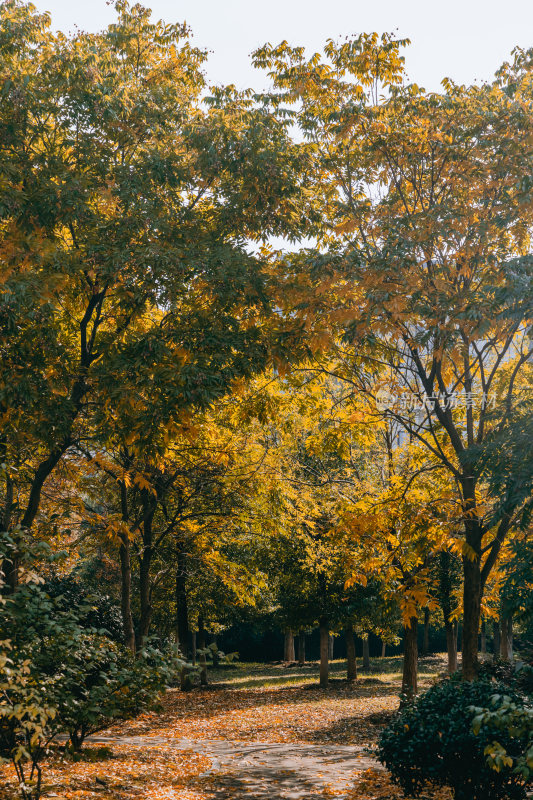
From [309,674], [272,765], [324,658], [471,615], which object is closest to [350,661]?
[324,658]

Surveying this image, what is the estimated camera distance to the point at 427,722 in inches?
236

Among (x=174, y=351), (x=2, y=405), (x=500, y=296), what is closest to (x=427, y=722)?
(x=500, y=296)

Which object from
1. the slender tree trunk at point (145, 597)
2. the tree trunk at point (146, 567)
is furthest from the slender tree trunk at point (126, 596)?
the slender tree trunk at point (145, 597)

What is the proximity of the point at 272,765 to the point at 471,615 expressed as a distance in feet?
12.1

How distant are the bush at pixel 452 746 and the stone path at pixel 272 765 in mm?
1558

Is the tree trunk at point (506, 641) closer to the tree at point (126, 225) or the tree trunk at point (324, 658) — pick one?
the tree trunk at point (324, 658)

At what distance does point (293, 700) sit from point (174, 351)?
47.2 ft

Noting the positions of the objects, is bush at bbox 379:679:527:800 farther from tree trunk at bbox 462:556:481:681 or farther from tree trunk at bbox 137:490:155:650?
tree trunk at bbox 137:490:155:650

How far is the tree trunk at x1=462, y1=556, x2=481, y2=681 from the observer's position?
849 cm

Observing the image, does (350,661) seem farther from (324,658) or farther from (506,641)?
(506,641)

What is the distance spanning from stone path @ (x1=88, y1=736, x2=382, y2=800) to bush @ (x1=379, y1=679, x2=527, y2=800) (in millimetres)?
1558

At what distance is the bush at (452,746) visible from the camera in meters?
5.57

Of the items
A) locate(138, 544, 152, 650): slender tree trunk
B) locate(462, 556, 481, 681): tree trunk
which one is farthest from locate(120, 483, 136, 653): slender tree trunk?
locate(462, 556, 481, 681): tree trunk

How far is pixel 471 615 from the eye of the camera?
8.55m
